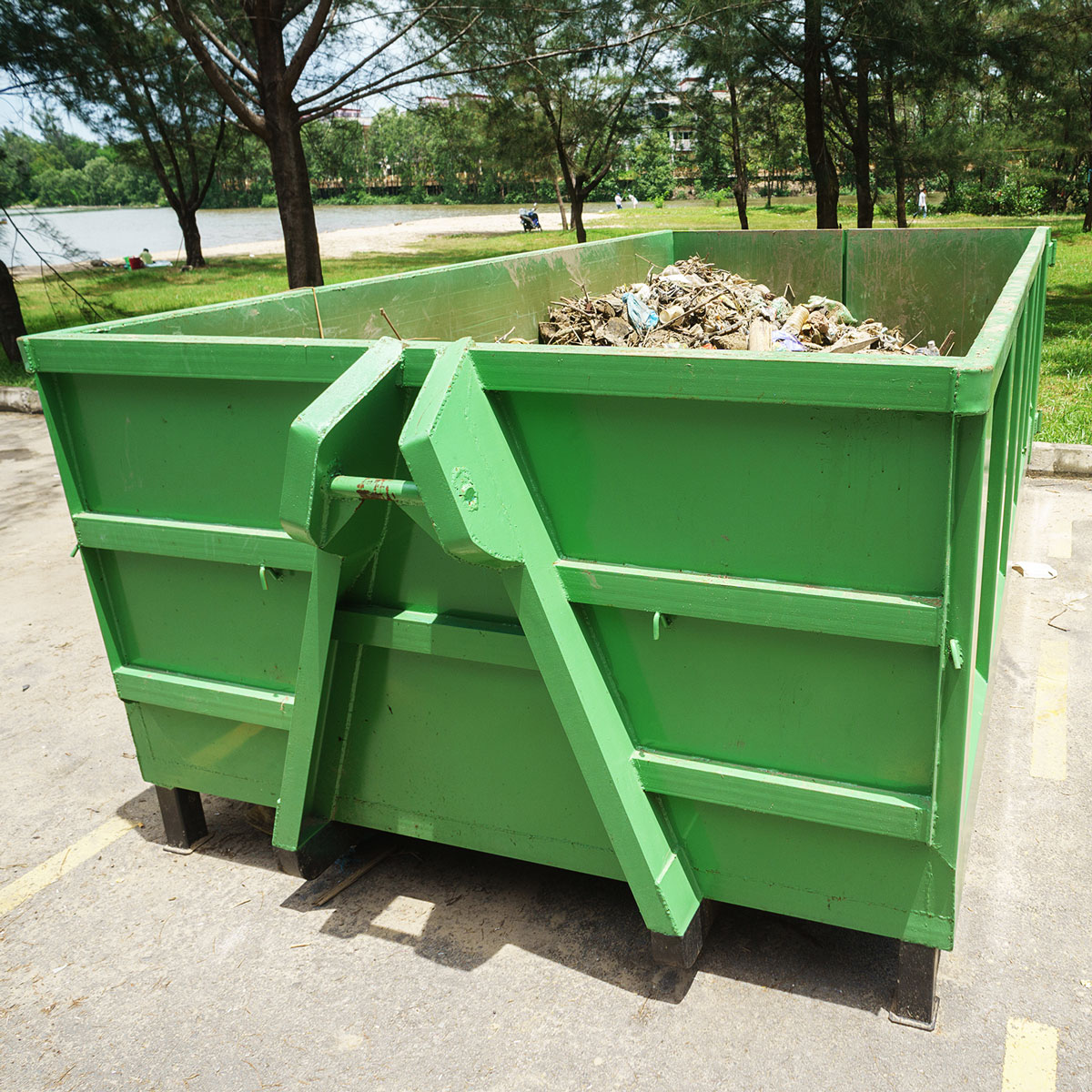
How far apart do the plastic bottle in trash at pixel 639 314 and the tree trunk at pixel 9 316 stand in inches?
406

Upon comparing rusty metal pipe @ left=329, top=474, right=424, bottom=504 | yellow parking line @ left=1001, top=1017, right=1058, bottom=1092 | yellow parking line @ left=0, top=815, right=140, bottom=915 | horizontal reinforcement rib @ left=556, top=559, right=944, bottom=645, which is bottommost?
yellow parking line @ left=1001, top=1017, right=1058, bottom=1092

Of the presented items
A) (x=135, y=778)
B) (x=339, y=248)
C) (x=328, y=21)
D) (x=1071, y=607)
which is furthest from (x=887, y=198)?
(x=135, y=778)

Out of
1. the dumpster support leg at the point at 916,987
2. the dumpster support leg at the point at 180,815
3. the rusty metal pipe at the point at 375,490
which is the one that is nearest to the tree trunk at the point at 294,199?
the dumpster support leg at the point at 180,815

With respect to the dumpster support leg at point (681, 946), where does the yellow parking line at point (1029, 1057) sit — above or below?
below

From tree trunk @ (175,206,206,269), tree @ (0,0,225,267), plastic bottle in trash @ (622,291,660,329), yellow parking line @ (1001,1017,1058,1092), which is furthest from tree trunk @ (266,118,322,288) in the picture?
tree trunk @ (175,206,206,269)

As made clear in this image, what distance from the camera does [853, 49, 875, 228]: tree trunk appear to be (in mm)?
13477

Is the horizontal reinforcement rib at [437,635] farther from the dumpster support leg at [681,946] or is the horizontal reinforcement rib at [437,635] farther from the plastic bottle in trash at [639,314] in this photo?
the plastic bottle in trash at [639,314]

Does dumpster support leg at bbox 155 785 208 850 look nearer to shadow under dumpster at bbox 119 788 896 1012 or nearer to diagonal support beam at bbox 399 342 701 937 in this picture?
shadow under dumpster at bbox 119 788 896 1012

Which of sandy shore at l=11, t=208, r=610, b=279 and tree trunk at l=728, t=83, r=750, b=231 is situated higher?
tree trunk at l=728, t=83, r=750, b=231

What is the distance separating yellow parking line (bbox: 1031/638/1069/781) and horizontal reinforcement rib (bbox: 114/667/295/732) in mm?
2543

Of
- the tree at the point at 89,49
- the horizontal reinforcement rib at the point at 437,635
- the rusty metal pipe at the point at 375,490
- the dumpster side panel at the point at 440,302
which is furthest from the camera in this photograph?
the tree at the point at 89,49

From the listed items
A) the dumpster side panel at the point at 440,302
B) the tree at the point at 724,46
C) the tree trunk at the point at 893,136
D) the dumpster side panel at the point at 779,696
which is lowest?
the dumpster side panel at the point at 779,696

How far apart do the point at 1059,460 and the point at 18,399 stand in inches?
378

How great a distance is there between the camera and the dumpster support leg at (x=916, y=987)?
2.46 meters
